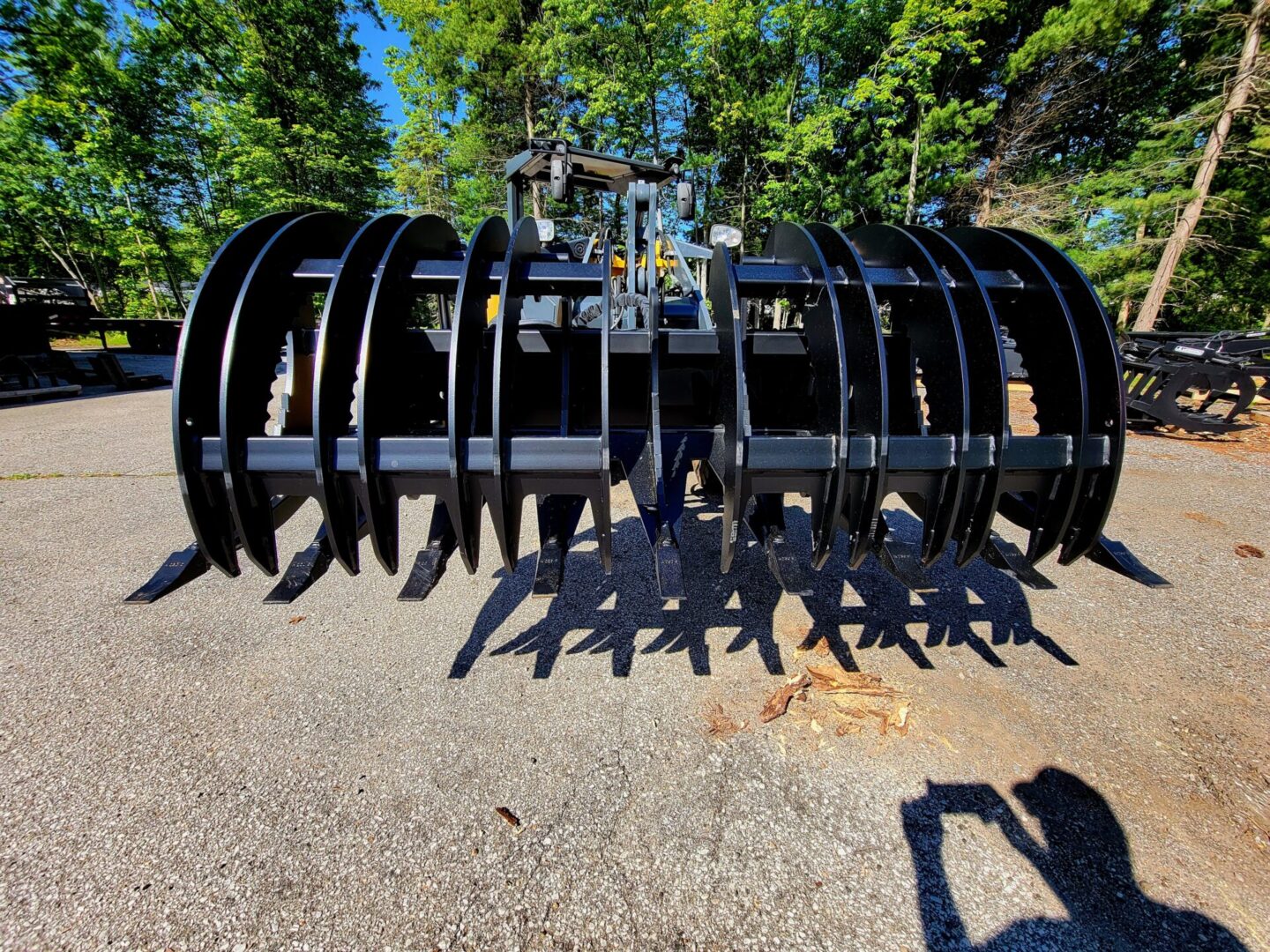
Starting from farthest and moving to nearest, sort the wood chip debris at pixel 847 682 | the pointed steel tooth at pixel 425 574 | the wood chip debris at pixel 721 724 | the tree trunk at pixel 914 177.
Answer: the tree trunk at pixel 914 177 < the wood chip debris at pixel 847 682 < the wood chip debris at pixel 721 724 < the pointed steel tooth at pixel 425 574

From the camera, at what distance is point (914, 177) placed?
15.2m

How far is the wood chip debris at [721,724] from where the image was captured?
196 cm

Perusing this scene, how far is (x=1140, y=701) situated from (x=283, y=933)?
10.3 feet

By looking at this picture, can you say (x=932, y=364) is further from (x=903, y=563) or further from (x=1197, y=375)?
(x=1197, y=375)

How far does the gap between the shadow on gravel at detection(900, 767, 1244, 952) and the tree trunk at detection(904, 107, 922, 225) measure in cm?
1807

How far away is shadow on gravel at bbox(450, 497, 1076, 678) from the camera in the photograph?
2.47 meters

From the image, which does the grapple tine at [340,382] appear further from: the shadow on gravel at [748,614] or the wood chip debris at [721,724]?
the wood chip debris at [721,724]

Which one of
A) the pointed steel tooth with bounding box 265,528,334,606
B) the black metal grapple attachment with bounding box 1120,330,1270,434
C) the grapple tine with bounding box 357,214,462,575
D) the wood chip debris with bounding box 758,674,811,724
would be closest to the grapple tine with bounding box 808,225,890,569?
the wood chip debris with bounding box 758,674,811,724

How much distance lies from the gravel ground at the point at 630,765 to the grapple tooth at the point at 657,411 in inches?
26.7

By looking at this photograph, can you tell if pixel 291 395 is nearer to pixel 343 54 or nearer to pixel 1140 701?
pixel 1140 701

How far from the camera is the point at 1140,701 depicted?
7.00ft

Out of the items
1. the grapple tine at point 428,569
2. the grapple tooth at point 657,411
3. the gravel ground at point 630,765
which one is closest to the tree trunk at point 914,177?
the gravel ground at point 630,765

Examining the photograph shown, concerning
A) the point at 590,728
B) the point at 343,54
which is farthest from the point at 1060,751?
the point at 343,54

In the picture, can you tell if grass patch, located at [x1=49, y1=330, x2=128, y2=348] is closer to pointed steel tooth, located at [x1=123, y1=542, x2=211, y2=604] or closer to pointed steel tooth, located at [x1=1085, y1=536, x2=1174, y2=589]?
pointed steel tooth, located at [x1=123, y1=542, x2=211, y2=604]
